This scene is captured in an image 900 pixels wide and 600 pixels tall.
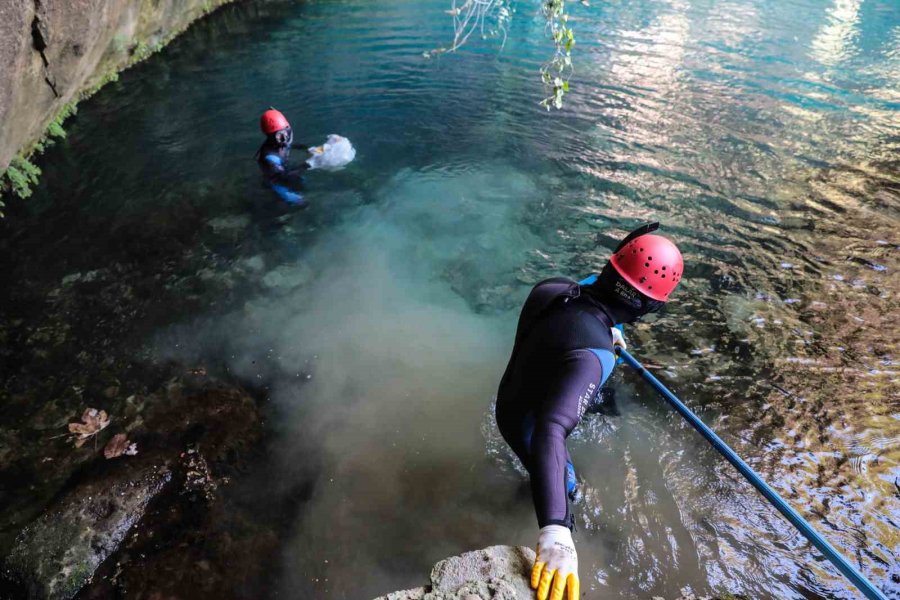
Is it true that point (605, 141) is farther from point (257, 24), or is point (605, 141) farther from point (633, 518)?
point (257, 24)

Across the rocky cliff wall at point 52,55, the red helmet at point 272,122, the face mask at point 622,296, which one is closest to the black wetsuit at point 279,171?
the red helmet at point 272,122

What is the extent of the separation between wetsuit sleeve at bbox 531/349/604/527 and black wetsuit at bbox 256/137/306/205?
565 centimetres

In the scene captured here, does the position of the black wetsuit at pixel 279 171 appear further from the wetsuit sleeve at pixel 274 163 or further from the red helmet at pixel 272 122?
the red helmet at pixel 272 122

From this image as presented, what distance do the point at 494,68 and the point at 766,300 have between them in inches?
348

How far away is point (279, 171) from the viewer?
669 cm

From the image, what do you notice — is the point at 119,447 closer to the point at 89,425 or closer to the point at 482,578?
the point at 89,425

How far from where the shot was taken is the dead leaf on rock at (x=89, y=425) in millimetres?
4020

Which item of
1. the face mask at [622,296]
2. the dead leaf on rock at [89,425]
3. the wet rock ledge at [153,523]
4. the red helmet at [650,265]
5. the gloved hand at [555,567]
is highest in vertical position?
the red helmet at [650,265]

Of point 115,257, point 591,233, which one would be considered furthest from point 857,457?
point 115,257

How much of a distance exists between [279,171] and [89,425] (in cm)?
395

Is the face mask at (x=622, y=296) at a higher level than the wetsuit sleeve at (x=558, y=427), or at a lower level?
higher

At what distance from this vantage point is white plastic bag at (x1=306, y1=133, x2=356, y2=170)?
776 centimetres

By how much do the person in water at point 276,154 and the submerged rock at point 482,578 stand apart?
593 centimetres

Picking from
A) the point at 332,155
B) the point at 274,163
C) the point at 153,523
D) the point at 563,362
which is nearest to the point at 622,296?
the point at 563,362
